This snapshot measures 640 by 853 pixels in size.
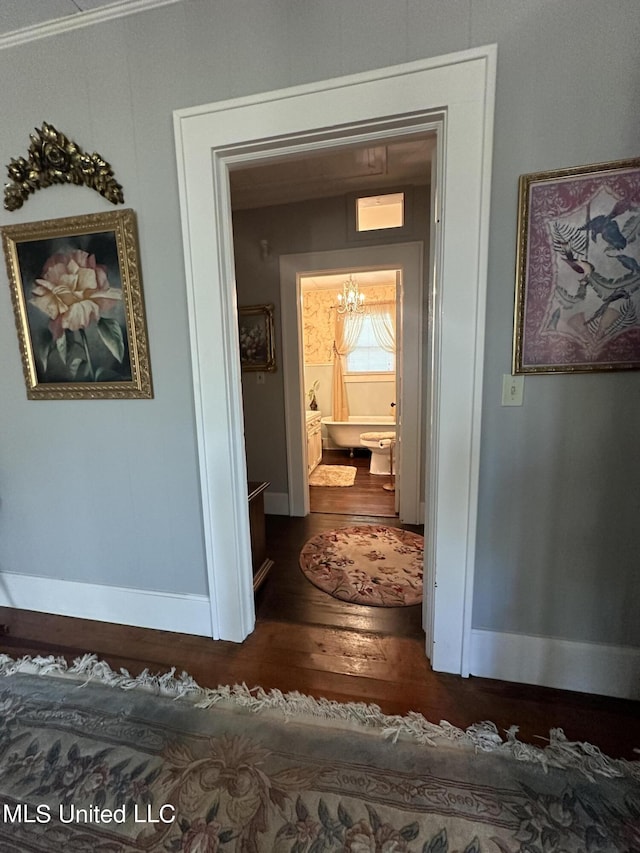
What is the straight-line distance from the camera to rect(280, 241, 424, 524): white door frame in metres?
2.90

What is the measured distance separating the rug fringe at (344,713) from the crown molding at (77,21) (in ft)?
8.78

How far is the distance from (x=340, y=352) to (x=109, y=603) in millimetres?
4845

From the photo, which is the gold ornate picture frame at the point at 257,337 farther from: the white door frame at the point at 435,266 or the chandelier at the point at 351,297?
the chandelier at the point at 351,297

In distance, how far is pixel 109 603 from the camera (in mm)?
1993

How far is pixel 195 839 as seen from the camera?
3.46 feet

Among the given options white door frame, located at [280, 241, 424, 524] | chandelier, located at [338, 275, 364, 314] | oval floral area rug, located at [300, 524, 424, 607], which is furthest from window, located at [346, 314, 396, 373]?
oval floral area rug, located at [300, 524, 424, 607]

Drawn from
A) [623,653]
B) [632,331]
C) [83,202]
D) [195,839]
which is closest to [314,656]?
[195,839]

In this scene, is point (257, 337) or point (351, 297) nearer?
point (257, 337)

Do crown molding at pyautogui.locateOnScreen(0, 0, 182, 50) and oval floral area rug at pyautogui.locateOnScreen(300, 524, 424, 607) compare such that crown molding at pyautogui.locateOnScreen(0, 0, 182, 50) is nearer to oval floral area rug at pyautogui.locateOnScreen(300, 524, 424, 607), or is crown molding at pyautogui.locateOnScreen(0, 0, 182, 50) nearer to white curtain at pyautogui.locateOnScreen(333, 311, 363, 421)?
oval floral area rug at pyautogui.locateOnScreen(300, 524, 424, 607)

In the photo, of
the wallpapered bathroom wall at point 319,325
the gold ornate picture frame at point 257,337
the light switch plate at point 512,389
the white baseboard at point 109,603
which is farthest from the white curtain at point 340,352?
the light switch plate at point 512,389

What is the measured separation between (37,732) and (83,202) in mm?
2118

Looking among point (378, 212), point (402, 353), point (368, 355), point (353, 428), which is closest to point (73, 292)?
point (402, 353)

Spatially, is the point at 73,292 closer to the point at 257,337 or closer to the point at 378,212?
the point at 257,337

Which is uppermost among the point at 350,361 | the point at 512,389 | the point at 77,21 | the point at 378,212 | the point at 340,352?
the point at 77,21
